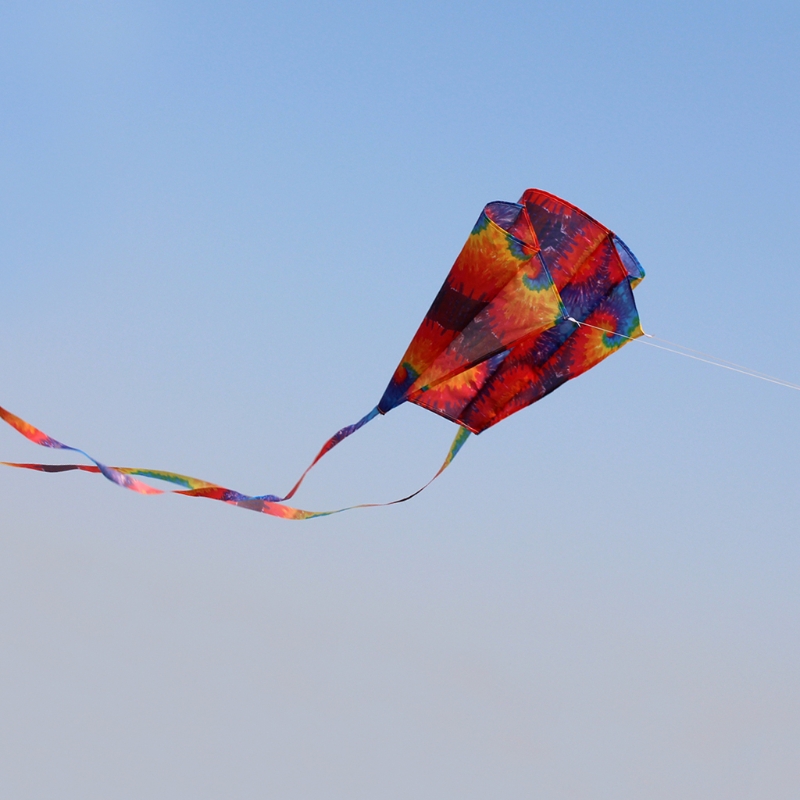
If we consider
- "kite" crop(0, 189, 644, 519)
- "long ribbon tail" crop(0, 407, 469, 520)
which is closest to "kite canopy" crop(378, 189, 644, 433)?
"kite" crop(0, 189, 644, 519)

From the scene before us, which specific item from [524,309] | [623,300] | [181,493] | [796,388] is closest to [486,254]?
[524,309]

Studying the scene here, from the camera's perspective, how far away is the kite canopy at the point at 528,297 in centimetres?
1195

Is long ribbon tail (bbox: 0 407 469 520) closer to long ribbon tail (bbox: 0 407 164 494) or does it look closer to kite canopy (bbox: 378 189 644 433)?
long ribbon tail (bbox: 0 407 164 494)

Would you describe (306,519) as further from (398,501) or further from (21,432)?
(21,432)

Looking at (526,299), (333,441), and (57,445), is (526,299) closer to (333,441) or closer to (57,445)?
(333,441)

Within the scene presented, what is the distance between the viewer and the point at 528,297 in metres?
12.1

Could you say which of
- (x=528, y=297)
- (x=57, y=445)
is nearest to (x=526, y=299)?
(x=528, y=297)

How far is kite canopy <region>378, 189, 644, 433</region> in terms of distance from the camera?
39.2 ft

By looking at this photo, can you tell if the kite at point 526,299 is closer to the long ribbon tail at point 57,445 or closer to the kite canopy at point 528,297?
the kite canopy at point 528,297

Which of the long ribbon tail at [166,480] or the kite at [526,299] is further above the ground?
the kite at [526,299]

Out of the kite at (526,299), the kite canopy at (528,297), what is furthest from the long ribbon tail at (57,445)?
the kite canopy at (528,297)

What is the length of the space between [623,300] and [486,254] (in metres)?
1.77

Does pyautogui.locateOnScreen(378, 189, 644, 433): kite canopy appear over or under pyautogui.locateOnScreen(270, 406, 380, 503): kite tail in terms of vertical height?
over

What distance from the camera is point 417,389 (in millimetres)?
12594
